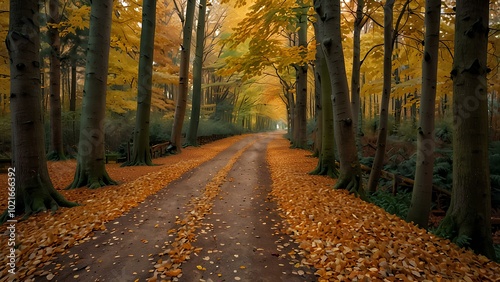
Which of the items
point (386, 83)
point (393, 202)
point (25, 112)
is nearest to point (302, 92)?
point (386, 83)

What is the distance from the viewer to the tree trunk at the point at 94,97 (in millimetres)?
7605

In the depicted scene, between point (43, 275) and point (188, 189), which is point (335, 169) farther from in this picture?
point (43, 275)

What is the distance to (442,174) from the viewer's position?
349 inches

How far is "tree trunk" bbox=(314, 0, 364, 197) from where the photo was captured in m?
6.77

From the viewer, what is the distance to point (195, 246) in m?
4.03

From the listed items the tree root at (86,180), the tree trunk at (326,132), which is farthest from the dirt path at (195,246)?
the tree trunk at (326,132)

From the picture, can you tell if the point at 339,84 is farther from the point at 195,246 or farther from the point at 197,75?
the point at 197,75

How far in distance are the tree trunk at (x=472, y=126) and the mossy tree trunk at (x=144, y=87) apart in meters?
10.5

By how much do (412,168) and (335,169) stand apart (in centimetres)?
249

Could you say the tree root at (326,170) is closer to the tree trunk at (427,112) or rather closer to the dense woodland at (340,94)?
the dense woodland at (340,94)

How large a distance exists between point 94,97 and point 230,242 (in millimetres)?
5952

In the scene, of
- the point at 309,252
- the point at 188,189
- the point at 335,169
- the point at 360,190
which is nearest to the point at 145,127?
the point at 188,189

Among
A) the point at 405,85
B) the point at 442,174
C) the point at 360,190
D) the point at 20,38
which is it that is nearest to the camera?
the point at 20,38

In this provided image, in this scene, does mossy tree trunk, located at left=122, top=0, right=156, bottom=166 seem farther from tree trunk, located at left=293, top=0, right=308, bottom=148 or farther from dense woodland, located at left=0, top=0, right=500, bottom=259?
tree trunk, located at left=293, top=0, right=308, bottom=148
